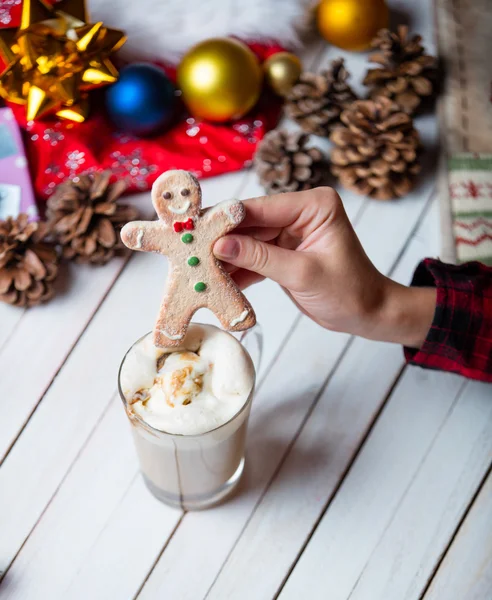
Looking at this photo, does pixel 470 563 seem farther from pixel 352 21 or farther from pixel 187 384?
pixel 352 21

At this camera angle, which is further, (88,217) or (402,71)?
(402,71)

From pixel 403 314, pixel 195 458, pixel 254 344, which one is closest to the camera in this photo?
pixel 195 458

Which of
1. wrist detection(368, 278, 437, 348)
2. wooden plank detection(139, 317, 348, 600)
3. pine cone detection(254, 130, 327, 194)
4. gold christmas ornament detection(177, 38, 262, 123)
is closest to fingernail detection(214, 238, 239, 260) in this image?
wrist detection(368, 278, 437, 348)

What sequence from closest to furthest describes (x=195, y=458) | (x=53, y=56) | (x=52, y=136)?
(x=195, y=458) → (x=53, y=56) → (x=52, y=136)

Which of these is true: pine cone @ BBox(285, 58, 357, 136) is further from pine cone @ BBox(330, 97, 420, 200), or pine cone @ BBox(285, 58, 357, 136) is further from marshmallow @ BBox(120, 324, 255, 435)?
marshmallow @ BBox(120, 324, 255, 435)

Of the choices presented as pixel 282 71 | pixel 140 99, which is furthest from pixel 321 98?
pixel 140 99

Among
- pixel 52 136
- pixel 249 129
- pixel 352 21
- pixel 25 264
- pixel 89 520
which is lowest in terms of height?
pixel 89 520

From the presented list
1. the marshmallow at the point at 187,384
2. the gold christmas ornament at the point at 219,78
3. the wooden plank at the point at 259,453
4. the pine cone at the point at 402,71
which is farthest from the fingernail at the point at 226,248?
the pine cone at the point at 402,71

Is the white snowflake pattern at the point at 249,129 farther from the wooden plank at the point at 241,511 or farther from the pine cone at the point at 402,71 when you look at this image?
the wooden plank at the point at 241,511
